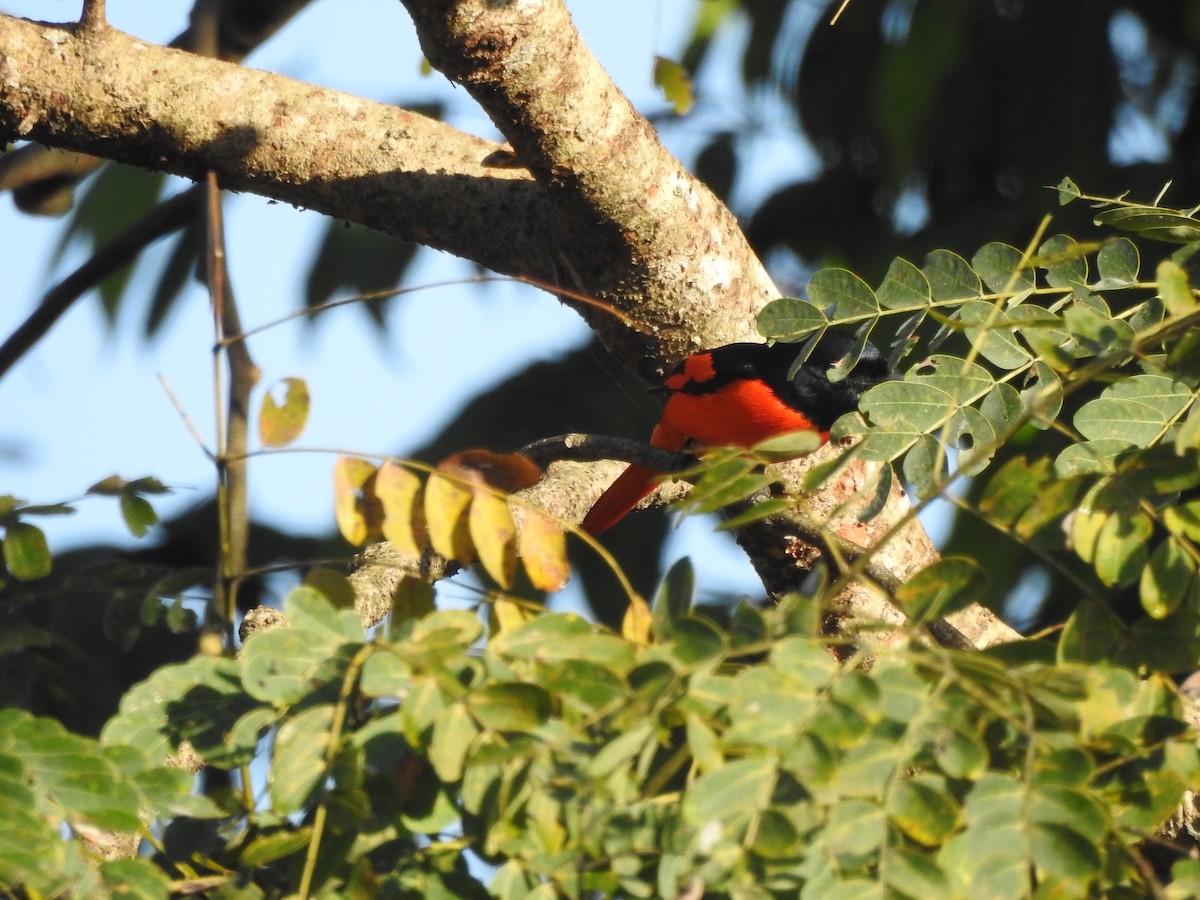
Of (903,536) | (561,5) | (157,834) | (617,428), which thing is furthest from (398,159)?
(617,428)

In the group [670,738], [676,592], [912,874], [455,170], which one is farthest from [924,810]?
[455,170]

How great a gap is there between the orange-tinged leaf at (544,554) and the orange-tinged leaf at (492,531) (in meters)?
0.02

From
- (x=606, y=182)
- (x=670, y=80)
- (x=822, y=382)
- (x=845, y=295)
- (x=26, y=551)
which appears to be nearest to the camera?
(x=26, y=551)

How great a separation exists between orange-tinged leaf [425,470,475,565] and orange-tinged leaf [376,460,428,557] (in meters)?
0.02

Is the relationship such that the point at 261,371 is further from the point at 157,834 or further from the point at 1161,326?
the point at 1161,326

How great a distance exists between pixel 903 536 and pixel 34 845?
1967 millimetres

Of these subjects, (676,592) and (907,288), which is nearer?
(676,592)

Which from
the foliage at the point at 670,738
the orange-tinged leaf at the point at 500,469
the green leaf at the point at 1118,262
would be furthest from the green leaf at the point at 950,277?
the orange-tinged leaf at the point at 500,469

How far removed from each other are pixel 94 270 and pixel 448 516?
2.72 meters

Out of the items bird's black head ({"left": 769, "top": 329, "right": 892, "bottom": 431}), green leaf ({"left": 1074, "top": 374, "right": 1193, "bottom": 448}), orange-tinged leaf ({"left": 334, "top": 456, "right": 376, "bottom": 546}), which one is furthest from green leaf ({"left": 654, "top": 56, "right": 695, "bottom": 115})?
orange-tinged leaf ({"left": 334, "top": 456, "right": 376, "bottom": 546})

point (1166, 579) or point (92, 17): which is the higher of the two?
point (92, 17)

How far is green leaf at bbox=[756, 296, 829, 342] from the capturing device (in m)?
1.75

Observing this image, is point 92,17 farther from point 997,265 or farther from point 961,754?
point 961,754

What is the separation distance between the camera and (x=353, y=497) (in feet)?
4.13
